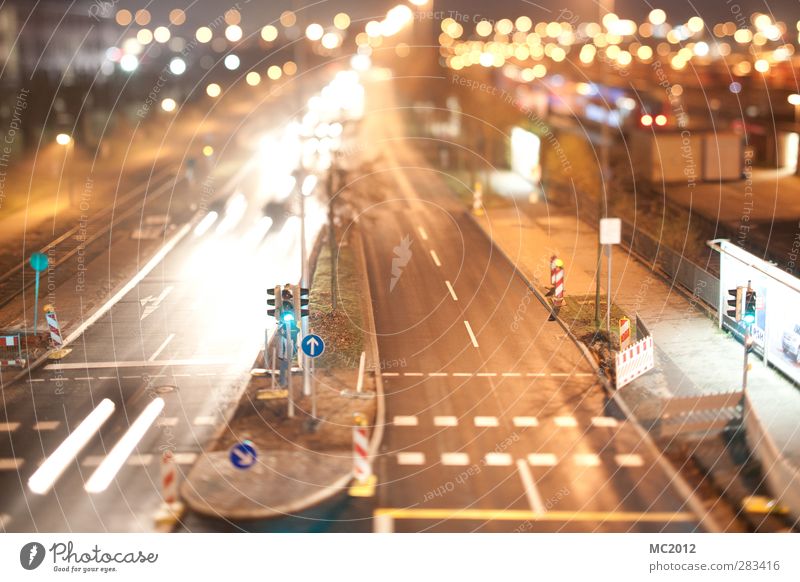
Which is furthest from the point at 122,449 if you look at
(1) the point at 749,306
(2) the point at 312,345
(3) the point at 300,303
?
(1) the point at 749,306

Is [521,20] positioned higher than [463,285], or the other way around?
[521,20]

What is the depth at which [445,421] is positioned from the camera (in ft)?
76.7

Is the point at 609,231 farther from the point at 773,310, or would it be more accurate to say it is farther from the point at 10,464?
the point at 10,464

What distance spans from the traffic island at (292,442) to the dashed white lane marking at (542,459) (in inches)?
148

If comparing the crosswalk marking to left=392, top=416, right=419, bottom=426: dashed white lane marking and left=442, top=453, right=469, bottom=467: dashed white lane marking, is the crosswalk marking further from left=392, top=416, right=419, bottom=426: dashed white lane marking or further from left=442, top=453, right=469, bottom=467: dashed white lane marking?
left=392, top=416, right=419, bottom=426: dashed white lane marking

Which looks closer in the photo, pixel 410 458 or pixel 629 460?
pixel 629 460

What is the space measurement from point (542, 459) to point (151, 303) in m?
18.0

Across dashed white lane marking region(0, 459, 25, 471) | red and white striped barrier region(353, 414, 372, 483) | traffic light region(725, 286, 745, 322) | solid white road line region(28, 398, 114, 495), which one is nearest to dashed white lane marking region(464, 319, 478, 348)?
traffic light region(725, 286, 745, 322)

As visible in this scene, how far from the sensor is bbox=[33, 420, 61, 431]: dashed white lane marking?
74.9 ft

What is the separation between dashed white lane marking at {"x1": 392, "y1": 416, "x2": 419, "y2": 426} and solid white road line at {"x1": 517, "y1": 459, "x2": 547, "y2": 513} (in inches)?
127

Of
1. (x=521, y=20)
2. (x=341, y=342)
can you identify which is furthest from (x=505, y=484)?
(x=521, y=20)

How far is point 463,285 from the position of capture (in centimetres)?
3631
